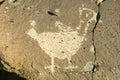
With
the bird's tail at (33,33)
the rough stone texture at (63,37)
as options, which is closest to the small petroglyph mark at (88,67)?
the rough stone texture at (63,37)

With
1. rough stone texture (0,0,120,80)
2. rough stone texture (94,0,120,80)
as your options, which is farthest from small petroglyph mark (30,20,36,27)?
rough stone texture (94,0,120,80)

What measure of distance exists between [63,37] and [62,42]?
3 cm

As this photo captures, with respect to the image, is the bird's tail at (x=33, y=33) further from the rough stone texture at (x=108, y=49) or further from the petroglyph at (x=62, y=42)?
the rough stone texture at (x=108, y=49)

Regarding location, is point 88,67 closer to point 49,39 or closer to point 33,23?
point 49,39

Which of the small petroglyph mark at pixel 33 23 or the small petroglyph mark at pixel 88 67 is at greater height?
the small petroglyph mark at pixel 33 23

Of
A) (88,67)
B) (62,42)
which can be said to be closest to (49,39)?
(62,42)

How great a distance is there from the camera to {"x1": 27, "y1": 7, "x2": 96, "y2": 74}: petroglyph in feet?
6.75

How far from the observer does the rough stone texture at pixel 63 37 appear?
2049 mm

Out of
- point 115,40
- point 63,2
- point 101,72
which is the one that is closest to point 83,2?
point 63,2

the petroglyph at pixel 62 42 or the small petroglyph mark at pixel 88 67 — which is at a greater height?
the petroglyph at pixel 62 42

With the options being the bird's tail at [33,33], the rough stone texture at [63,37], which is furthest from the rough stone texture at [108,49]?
the bird's tail at [33,33]

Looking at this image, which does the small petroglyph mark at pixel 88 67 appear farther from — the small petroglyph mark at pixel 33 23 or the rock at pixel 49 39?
the small petroglyph mark at pixel 33 23

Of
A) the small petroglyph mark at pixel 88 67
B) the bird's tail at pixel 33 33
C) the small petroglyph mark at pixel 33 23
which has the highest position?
the small petroglyph mark at pixel 33 23

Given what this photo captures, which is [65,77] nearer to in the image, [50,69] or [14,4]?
[50,69]
